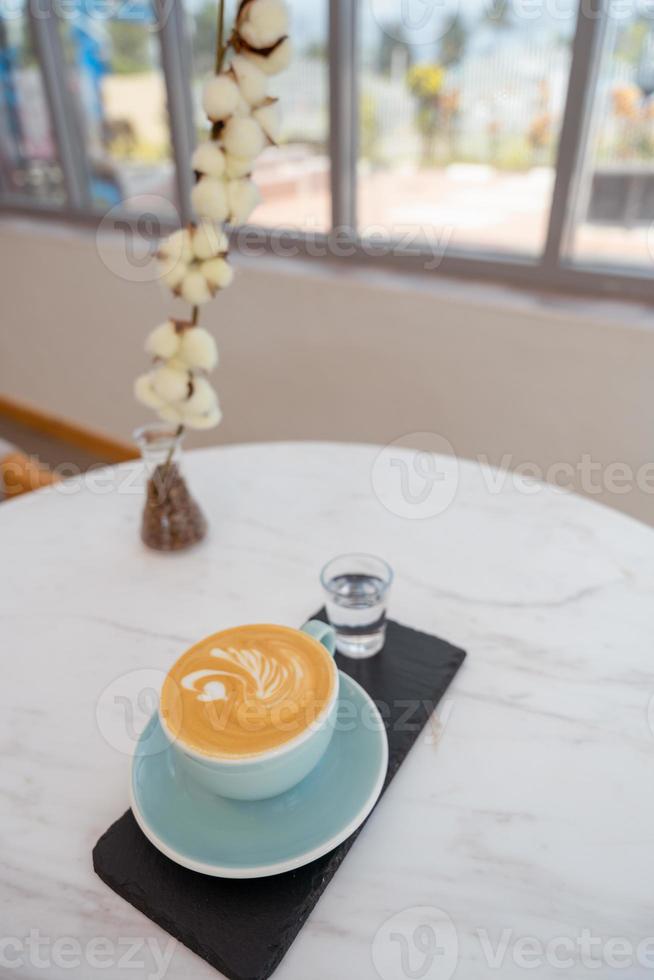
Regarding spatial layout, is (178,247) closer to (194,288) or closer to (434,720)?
(194,288)

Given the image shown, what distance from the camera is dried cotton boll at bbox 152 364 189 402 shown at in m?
0.83

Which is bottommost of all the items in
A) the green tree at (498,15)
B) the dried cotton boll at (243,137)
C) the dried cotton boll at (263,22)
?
the dried cotton boll at (243,137)

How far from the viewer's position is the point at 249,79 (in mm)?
718

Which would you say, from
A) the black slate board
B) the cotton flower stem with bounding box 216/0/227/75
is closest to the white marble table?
the black slate board

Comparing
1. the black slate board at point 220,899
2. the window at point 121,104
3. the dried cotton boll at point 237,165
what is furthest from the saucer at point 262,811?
the window at point 121,104

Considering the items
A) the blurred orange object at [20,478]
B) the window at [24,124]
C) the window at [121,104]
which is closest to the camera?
the blurred orange object at [20,478]

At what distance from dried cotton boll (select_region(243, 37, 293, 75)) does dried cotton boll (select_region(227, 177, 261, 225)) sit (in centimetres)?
11

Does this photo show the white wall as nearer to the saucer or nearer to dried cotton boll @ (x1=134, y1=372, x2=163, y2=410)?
dried cotton boll @ (x1=134, y1=372, x2=163, y2=410)

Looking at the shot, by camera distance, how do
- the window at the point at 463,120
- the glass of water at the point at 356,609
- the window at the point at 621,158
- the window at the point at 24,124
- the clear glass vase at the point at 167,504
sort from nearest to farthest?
the glass of water at the point at 356,609 < the clear glass vase at the point at 167,504 < the window at the point at 621,158 < the window at the point at 463,120 < the window at the point at 24,124

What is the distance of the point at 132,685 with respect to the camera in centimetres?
76

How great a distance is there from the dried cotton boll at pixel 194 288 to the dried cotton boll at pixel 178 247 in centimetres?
2

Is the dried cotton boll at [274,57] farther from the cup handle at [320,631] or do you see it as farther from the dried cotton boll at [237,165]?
the cup handle at [320,631]

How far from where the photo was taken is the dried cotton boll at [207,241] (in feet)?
2.58

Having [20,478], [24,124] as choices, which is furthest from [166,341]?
[24,124]
